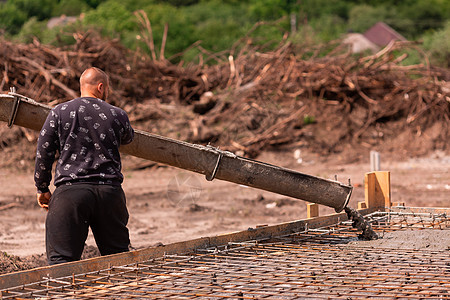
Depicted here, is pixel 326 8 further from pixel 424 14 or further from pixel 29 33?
pixel 29 33

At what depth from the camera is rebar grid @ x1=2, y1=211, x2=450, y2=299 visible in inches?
143

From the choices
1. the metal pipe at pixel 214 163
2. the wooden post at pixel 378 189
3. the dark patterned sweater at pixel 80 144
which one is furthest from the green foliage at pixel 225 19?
the dark patterned sweater at pixel 80 144

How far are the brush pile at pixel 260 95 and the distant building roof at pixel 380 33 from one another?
50.6 metres

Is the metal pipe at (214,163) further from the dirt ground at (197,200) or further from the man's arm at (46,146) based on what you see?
the dirt ground at (197,200)

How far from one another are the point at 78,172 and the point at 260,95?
11.4 m

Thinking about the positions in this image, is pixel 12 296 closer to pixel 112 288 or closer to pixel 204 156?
pixel 112 288

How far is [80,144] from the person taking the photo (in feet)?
13.4

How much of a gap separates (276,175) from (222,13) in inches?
2213

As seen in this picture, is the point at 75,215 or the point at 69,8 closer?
A: the point at 75,215

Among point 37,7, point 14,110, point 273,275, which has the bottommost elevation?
point 273,275

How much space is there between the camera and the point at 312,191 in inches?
212

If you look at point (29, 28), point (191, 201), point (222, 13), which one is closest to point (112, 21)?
point (29, 28)

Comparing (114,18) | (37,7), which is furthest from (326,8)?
(114,18)

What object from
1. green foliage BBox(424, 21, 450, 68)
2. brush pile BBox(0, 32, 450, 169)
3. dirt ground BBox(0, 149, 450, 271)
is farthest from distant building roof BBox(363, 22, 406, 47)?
dirt ground BBox(0, 149, 450, 271)
